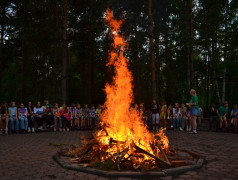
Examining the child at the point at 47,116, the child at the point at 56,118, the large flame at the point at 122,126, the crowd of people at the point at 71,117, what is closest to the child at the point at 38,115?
the crowd of people at the point at 71,117

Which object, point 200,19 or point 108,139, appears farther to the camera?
point 200,19

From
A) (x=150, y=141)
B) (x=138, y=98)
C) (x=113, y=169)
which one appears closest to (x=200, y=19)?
(x=138, y=98)

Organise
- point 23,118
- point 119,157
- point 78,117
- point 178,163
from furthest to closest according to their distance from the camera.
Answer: point 78,117, point 23,118, point 178,163, point 119,157

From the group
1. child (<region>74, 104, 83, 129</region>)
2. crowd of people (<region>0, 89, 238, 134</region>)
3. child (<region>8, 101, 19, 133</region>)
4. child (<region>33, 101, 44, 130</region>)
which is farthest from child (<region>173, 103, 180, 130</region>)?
child (<region>8, 101, 19, 133</region>)

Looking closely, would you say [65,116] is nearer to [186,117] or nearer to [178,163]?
[186,117]

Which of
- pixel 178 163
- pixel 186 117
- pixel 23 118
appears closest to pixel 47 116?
pixel 23 118

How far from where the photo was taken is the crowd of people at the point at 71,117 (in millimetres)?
13148

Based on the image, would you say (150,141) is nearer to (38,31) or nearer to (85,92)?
(38,31)

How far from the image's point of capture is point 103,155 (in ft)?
18.4

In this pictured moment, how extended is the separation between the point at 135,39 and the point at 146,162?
14669 mm

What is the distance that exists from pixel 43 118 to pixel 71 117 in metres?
1.75

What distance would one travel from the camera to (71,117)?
15094mm

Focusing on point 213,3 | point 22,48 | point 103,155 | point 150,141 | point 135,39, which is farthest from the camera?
point 22,48

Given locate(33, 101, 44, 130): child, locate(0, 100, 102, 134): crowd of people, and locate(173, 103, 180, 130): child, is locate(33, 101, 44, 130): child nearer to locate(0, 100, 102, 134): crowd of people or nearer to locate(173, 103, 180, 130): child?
locate(0, 100, 102, 134): crowd of people
